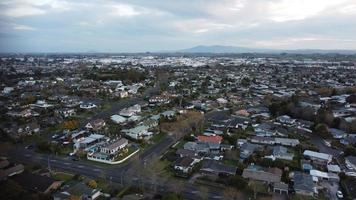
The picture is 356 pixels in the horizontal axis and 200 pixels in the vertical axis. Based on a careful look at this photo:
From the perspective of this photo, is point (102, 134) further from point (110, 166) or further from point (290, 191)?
point (290, 191)

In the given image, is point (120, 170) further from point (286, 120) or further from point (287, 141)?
point (286, 120)

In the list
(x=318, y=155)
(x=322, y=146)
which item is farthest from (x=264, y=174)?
(x=322, y=146)

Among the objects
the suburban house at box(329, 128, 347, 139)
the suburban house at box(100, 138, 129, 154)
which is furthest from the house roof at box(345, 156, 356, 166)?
the suburban house at box(100, 138, 129, 154)

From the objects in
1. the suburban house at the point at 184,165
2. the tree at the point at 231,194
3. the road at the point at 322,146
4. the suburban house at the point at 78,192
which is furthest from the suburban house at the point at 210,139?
the suburban house at the point at 78,192

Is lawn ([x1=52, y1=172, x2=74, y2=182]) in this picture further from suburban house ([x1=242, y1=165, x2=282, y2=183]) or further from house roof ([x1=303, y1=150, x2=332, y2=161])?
house roof ([x1=303, y1=150, x2=332, y2=161])

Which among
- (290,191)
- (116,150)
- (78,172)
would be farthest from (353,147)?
(78,172)
